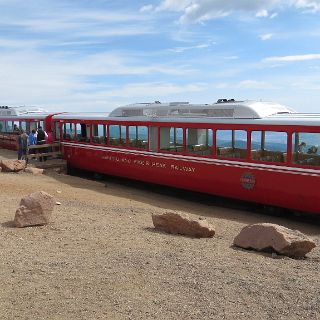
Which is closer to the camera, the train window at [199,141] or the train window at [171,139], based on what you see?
the train window at [199,141]

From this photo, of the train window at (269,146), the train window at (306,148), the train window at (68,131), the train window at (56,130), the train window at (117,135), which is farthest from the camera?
the train window at (56,130)

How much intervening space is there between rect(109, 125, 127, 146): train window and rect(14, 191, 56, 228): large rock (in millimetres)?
9291

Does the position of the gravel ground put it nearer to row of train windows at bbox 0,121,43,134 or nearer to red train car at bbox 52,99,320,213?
red train car at bbox 52,99,320,213

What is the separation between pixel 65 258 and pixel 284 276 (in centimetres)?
310

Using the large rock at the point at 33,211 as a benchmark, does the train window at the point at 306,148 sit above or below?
above

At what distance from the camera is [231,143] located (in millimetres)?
13891

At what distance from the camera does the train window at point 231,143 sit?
13492 mm

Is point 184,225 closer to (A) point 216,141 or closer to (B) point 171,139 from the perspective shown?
(A) point 216,141

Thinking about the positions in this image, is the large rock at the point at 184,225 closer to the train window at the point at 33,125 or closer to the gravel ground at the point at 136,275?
the gravel ground at the point at 136,275

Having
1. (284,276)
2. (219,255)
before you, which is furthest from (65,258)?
(284,276)

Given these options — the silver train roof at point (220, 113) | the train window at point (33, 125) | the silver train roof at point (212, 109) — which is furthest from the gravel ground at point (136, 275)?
the train window at point (33, 125)

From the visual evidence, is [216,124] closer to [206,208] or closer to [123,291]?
[206,208]

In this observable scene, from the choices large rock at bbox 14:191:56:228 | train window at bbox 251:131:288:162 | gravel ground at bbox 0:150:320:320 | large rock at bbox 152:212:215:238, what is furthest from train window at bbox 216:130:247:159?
large rock at bbox 14:191:56:228

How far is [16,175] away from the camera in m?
17.5
